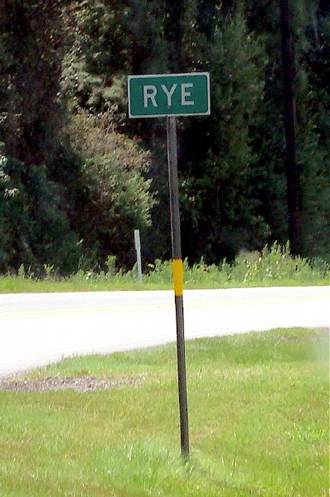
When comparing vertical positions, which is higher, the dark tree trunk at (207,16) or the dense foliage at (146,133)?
the dark tree trunk at (207,16)

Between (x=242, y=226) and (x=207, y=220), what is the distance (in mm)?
1305

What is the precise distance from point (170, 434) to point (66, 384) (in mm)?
2897

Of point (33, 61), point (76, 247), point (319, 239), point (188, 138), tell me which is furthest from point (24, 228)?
point (319, 239)

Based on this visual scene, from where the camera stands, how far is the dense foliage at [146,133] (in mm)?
36344

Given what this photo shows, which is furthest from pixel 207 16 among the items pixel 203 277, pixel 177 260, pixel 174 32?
pixel 177 260

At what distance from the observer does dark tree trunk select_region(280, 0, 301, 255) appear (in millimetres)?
42156

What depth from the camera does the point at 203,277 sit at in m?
31.4

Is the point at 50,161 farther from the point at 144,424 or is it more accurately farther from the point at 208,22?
the point at 144,424

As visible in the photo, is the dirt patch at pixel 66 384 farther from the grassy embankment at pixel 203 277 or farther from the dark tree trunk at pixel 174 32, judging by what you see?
the dark tree trunk at pixel 174 32

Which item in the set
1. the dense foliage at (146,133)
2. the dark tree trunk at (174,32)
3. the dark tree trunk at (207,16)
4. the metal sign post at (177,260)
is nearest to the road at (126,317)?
the metal sign post at (177,260)

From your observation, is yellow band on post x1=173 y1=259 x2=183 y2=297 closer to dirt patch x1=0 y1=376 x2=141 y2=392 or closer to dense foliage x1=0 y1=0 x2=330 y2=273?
dirt patch x1=0 y1=376 x2=141 y2=392

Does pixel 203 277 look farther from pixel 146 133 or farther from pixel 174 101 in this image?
pixel 174 101

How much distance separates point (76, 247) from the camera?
119 feet

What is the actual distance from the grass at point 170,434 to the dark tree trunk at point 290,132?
27.3 meters
